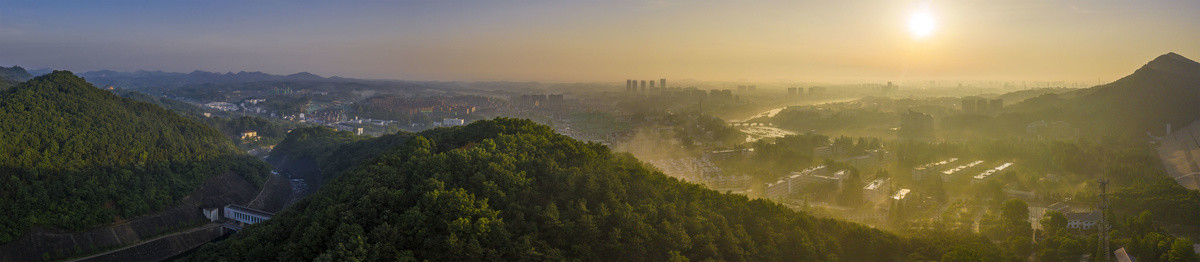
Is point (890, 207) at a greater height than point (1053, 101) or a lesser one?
lesser

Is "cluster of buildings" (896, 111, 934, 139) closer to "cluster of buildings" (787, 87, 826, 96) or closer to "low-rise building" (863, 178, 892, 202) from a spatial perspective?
"cluster of buildings" (787, 87, 826, 96)

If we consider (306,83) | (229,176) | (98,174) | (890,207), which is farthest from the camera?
(306,83)

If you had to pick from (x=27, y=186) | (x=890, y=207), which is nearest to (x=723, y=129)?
(x=890, y=207)

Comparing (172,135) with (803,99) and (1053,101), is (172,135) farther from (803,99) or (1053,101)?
(1053,101)

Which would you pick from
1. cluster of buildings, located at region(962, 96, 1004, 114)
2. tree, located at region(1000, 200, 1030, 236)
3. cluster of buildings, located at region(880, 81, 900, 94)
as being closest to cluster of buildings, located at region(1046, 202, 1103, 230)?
tree, located at region(1000, 200, 1030, 236)

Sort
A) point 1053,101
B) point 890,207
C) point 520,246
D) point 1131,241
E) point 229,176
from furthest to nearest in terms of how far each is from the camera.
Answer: point 1053,101, point 229,176, point 890,207, point 1131,241, point 520,246

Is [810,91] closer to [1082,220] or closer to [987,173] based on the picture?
[987,173]
